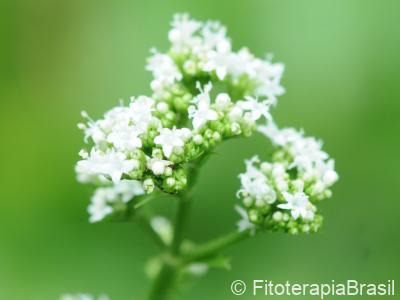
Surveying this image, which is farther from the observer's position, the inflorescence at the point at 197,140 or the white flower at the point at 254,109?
the white flower at the point at 254,109

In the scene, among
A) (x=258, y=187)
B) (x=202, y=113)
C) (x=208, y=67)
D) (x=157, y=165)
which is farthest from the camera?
(x=208, y=67)


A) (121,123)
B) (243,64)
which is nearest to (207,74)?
(243,64)

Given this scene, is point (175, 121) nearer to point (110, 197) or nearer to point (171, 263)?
point (110, 197)

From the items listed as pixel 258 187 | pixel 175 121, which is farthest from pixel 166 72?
pixel 258 187

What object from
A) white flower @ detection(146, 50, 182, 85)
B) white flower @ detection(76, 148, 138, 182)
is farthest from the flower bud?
white flower @ detection(146, 50, 182, 85)

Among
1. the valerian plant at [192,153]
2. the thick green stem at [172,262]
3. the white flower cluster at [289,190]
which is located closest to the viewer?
the valerian plant at [192,153]

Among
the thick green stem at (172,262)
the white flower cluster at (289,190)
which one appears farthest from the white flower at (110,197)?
the white flower cluster at (289,190)

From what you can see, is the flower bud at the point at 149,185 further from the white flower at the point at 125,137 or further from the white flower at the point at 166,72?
the white flower at the point at 166,72

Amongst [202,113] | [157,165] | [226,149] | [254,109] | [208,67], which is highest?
[226,149]
